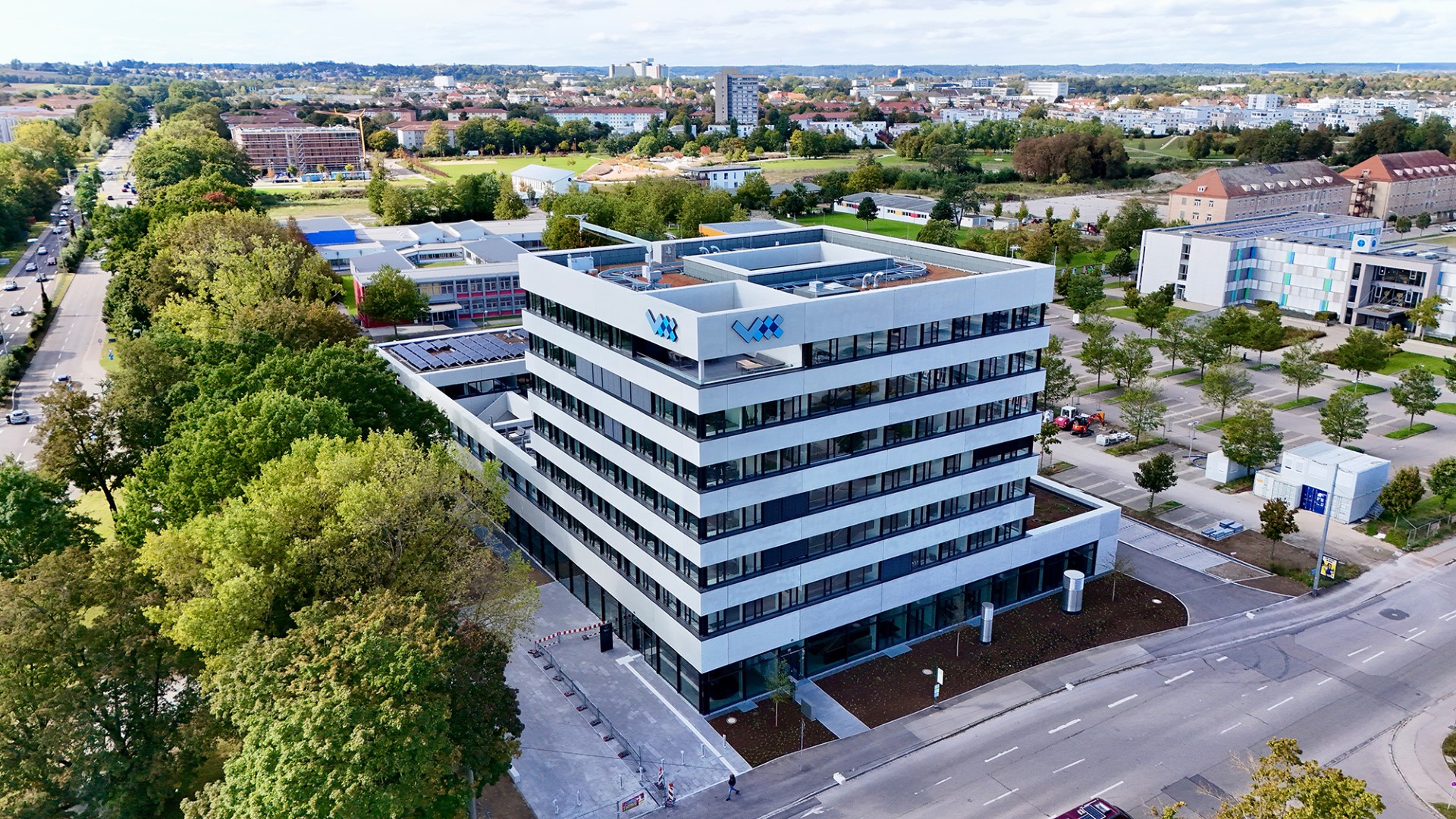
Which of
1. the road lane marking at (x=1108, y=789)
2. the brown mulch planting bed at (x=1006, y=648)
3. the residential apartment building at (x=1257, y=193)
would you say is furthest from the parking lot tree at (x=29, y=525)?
the residential apartment building at (x=1257, y=193)

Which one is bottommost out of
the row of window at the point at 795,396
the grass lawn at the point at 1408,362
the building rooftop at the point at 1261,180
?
Result: the grass lawn at the point at 1408,362

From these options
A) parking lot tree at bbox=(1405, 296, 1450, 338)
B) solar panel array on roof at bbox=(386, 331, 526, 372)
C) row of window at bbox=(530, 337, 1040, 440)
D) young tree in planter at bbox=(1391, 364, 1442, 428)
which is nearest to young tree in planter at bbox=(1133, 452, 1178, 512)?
row of window at bbox=(530, 337, 1040, 440)

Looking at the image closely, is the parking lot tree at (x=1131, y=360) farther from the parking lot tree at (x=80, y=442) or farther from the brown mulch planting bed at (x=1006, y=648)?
the parking lot tree at (x=80, y=442)

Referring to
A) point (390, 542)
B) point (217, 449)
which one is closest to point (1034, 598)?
point (390, 542)

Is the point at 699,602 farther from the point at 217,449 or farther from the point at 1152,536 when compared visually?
the point at 1152,536


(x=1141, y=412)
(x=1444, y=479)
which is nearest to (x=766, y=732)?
(x=1141, y=412)

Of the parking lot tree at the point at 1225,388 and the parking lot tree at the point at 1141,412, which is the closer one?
the parking lot tree at the point at 1141,412
